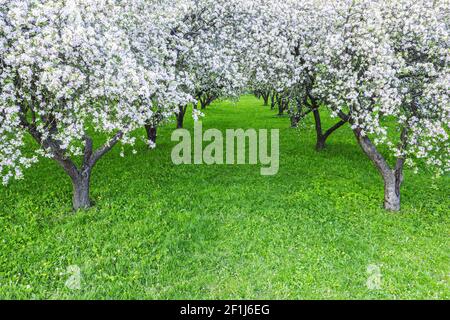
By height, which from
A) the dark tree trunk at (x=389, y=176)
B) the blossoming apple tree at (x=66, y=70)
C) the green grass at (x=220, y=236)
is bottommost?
the green grass at (x=220, y=236)

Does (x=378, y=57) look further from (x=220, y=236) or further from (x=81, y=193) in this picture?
(x=81, y=193)

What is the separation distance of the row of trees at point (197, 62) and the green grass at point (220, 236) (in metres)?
1.52

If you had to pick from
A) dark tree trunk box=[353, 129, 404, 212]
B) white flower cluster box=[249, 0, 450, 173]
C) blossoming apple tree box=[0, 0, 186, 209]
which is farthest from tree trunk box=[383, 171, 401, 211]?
blossoming apple tree box=[0, 0, 186, 209]

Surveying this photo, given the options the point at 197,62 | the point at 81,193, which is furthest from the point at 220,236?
the point at 197,62

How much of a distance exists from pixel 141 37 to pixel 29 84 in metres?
4.18

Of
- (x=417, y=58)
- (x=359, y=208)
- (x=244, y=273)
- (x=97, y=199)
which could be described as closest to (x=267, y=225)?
(x=244, y=273)

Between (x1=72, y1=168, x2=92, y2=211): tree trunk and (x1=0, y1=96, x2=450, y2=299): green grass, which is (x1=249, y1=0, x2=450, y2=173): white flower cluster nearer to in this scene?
(x1=0, y1=96, x2=450, y2=299): green grass

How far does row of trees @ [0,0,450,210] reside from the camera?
9.13m

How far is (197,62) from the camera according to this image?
13508 mm

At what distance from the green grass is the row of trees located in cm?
152

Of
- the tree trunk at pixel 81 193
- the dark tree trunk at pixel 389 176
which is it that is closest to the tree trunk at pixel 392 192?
the dark tree trunk at pixel 389 176

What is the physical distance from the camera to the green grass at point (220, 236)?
8.92 metres

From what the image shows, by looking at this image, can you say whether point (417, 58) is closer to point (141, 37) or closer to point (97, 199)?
point (141, 37)

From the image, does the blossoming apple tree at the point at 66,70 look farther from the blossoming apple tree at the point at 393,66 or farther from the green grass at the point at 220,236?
the blossoming apple tree at the point at 393,66
